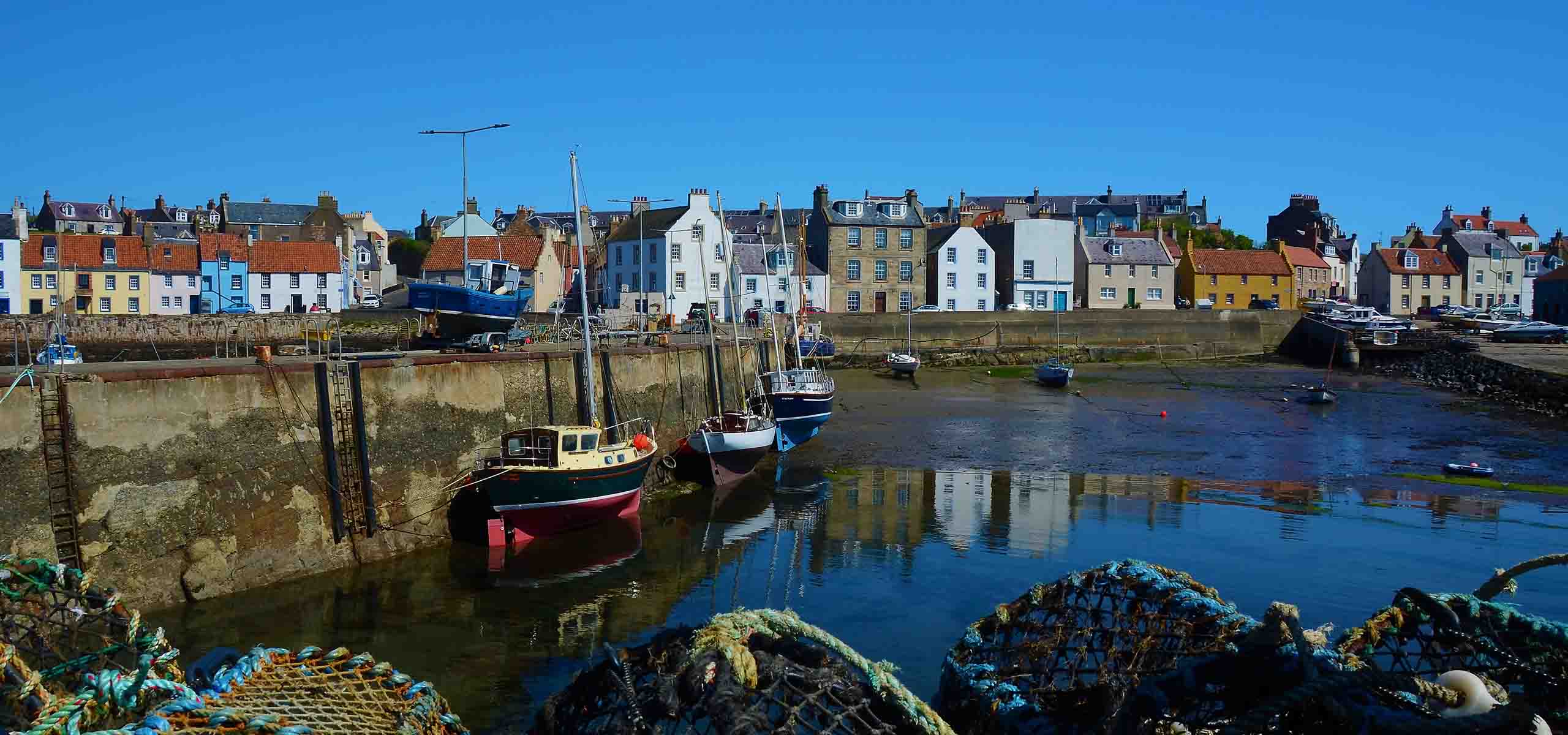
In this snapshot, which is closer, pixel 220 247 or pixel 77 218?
pixel 220 247

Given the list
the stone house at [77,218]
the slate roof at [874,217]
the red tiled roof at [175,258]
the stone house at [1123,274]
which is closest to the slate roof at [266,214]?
the stone house at [77,218]

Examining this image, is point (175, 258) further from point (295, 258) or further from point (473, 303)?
point (473, 303)

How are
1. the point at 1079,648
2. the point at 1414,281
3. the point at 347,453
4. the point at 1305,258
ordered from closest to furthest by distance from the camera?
1. the point at 1079,648
2. the point at 347,453
3. the point at 1414,281
4. the point at 1305,258

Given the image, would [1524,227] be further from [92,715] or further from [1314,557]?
[92,715]

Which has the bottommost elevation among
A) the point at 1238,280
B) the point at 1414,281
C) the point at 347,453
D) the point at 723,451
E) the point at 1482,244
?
the point at 723,451

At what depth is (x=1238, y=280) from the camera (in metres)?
64.3

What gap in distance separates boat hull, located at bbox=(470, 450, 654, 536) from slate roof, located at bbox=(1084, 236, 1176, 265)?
47.6 metres

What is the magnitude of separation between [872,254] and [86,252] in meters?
34.9

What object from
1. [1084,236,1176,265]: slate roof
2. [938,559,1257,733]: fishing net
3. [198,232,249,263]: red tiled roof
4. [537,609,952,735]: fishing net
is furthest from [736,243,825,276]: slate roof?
[537,609,952,735]: fishing net

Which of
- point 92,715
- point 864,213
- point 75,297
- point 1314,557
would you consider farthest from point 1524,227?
point 92,715

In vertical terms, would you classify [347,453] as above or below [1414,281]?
below

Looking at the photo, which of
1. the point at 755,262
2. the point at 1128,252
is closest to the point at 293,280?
the point at 755,262

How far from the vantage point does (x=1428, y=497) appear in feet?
66.9

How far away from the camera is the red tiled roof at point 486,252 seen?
52.3 meters
